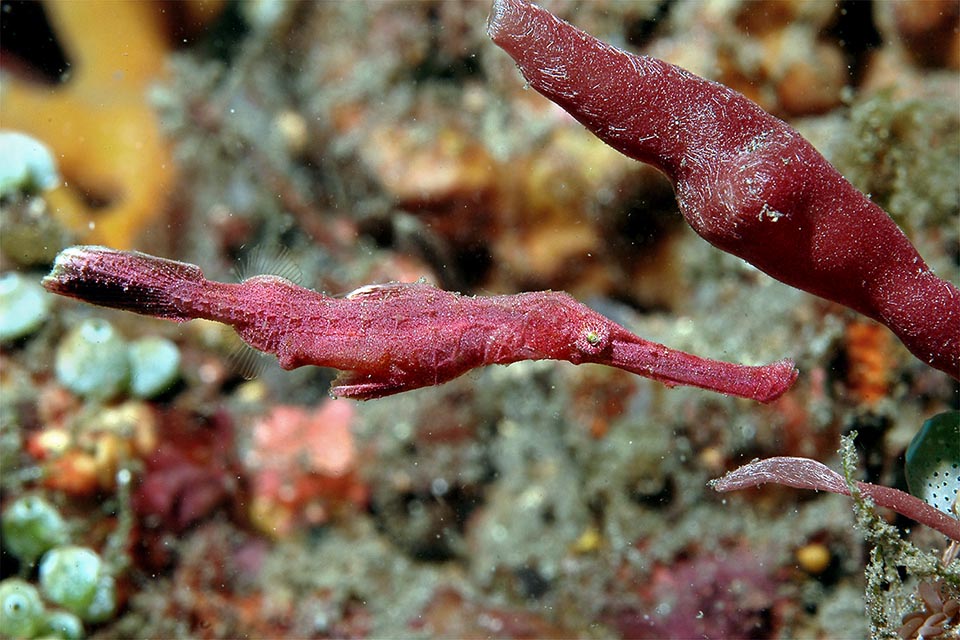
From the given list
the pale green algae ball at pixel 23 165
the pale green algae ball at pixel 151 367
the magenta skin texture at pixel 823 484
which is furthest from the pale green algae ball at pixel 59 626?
the magenta skin texture at pixel 823 484

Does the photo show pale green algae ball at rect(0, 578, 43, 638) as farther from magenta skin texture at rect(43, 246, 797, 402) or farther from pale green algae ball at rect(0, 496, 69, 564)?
magenta skin texture at rect(43, 246, 797, 402)

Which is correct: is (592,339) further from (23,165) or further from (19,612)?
(23,165)

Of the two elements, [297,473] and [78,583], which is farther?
[297,473]

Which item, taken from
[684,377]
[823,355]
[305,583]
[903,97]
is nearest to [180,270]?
[684,377]

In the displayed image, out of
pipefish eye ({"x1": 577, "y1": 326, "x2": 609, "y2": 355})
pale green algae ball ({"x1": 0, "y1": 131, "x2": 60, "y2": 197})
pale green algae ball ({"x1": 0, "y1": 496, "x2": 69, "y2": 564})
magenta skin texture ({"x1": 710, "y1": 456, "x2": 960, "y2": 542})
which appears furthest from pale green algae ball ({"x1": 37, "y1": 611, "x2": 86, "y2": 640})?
magenta skin texture ({"x1": 710, "y1": 456, "x2": 960, "y2": 542})

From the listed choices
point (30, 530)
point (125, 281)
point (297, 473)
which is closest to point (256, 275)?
point (125, 281)

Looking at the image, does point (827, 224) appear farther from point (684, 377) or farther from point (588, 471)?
A: point (588, 471)
